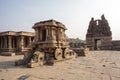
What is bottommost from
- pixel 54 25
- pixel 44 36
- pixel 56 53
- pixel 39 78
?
pixel 39 78

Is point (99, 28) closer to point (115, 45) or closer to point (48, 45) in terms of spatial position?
point (115, 45)

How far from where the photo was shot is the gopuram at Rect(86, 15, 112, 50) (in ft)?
94.3

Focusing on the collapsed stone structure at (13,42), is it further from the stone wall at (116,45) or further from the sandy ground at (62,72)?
the stone wall at (116,45)

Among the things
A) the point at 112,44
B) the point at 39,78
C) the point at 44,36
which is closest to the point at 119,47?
the point at 112,44

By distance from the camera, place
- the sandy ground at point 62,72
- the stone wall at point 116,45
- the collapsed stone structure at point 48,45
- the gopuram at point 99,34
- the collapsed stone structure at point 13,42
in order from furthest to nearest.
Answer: the gopuram at point 99,34 → the stone wall at point 116,45 → the collapsed stone structure at point 13,42 → the collapsed stone structure at point 48,45 → the sandy ground at point 62,72

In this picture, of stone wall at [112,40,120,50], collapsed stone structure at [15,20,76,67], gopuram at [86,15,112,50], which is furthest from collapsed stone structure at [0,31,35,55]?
stone wall at [112,40,120,50]

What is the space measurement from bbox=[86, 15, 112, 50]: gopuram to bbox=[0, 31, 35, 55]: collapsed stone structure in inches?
557

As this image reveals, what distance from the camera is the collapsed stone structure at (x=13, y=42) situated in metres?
20.5

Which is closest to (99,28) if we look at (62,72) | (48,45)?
(48,45)

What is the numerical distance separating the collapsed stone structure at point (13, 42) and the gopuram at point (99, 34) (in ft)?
46.4

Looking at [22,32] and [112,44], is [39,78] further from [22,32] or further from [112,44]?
[112,44]

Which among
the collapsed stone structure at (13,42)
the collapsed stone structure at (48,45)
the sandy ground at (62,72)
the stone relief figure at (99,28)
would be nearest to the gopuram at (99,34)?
the stone relief figure at (99,28)

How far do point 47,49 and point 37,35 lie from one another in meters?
1.75

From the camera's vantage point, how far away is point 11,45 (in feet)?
69.6
